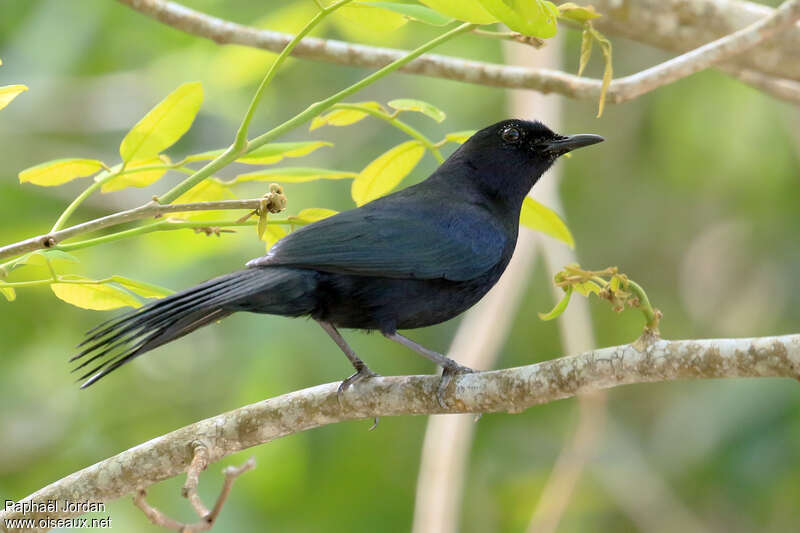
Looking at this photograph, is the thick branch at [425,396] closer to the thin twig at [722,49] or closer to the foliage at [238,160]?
the foliage at [238,160]

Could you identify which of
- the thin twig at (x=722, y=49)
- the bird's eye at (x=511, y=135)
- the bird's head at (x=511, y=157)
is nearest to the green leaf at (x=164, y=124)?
the thin twig at (x=722, y=49)

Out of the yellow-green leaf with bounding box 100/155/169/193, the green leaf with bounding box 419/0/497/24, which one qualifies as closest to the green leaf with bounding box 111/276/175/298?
the yellow-green leaf with bounding box 100/155/169/193

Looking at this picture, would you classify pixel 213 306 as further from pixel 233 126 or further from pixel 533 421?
pixel 533 421

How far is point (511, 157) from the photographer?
187 inches

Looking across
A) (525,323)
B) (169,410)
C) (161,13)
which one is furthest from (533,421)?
(161,13)

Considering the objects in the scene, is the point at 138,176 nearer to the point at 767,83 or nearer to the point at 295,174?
the point at 295,174

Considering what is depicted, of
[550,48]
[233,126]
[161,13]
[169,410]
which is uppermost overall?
[161,13]

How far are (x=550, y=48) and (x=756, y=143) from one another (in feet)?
8.24

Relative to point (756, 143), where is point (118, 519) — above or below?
below

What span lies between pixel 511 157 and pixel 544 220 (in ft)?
4.45

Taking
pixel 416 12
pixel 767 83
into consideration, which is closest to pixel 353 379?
pixel 416 12

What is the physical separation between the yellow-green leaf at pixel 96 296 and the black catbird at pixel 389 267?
30 centimetres

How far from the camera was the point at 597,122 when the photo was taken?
28.1 feet

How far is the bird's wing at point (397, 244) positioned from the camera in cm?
382
